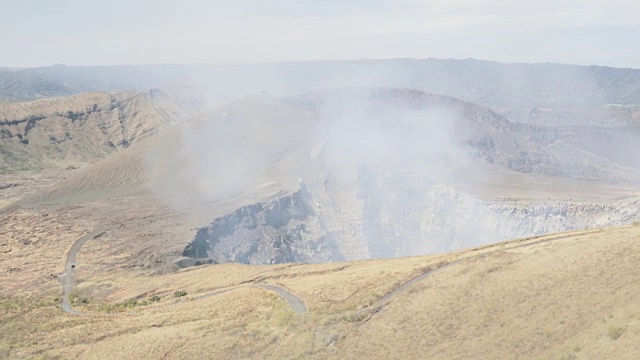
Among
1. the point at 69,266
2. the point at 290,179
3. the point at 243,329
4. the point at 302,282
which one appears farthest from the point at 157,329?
the point at 290,179

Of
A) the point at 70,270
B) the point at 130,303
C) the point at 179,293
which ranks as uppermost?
the point at 179,293

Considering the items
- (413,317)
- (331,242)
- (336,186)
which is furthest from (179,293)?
(336,186)

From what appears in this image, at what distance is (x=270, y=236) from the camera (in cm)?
10175

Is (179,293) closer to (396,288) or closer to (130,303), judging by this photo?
(130,303)

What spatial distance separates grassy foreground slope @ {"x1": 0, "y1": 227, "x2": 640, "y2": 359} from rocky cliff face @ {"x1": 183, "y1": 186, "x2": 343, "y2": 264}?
32.1 m

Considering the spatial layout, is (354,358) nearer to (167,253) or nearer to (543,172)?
(167,253)

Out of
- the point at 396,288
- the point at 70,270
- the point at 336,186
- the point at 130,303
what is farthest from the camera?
the point at 336,186

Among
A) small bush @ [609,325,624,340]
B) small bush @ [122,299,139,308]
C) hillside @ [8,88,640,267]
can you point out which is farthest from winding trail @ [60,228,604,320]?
hillside @ [8,88,640,267]

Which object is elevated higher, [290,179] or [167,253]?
[290,179]

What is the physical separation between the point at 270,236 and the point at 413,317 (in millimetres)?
61560

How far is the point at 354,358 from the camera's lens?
127 ft

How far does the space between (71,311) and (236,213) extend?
40.6 metres

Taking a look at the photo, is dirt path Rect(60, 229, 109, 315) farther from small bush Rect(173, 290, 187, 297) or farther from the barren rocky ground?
small bush Rect(173, 290, 187, 297)

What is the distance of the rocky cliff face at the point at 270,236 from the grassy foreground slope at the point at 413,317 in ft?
105
